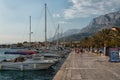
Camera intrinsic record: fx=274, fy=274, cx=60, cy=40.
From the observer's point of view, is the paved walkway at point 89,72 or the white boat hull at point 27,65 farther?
the white boat hull at point 27,65

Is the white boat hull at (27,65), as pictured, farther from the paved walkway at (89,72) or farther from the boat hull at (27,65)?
the paved walkway at (89,72)

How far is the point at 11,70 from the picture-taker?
36812 mm

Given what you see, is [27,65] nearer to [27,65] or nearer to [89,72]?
[27,65]

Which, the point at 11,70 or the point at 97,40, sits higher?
the point at 97,40

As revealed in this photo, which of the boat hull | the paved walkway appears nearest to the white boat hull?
the boat hull

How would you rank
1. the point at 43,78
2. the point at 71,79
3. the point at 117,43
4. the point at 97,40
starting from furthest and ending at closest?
1. the point at 97,40
2. the point at 117,43
3. the point at 43,78
4. the point at 71,79

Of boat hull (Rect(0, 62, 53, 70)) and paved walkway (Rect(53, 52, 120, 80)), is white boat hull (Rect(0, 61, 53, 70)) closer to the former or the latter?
boat hull (Rect(0, 62, 53, 70))

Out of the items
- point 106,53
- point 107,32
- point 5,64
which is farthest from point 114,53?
point 107,32

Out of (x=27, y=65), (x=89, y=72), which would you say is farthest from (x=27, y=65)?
(x=89, y=72)

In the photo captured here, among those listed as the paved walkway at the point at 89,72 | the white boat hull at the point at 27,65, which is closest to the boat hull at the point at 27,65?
the white boat hull at the point at 27,65

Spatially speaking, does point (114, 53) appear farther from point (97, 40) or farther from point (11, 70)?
point (97, 40)

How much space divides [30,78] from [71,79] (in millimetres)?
12315

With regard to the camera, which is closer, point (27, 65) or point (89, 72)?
point (89, 72)

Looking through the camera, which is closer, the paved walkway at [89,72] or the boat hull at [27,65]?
the paved walkway at [89,72]
